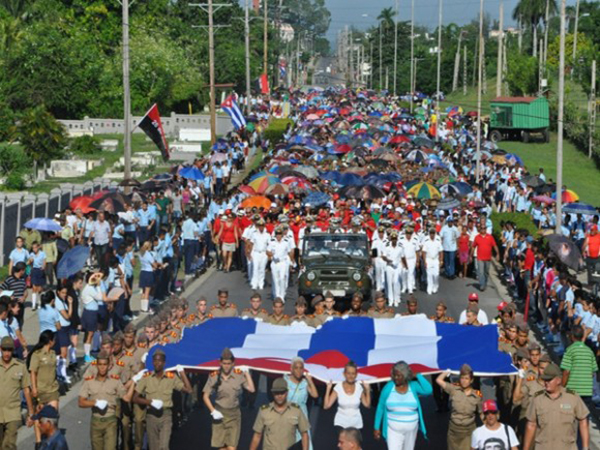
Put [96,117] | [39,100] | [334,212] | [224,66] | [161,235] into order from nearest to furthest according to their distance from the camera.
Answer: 1. [161,235]
2. [334,212]
3. [39,100]
4. [96,117]
5. [224,66]

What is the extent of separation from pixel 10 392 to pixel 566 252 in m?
11.6

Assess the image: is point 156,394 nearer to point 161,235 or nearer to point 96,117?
point 161,235

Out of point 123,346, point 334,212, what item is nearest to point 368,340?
point 123,346

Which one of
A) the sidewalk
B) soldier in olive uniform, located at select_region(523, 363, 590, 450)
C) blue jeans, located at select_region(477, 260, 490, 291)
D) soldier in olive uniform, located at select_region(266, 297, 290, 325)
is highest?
soldier in olive uniform, located at select_region(266, 297, 290, 325)

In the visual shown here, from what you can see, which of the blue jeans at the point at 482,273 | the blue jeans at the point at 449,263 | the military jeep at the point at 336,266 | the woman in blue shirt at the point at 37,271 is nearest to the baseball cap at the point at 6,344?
the woman in blue shirt at the point at 37,271

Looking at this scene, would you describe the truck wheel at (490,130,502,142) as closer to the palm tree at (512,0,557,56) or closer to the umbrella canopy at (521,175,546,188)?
the umbrella canopy at (521,175,546,188)

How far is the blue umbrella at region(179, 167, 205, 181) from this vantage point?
37.8 metres

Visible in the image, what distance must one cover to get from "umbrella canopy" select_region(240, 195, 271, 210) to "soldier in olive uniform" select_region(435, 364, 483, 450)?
61.2ft

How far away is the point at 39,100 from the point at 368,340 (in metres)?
57.6

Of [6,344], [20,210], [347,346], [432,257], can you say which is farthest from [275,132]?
[6,344]

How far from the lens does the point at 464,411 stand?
1356 cm

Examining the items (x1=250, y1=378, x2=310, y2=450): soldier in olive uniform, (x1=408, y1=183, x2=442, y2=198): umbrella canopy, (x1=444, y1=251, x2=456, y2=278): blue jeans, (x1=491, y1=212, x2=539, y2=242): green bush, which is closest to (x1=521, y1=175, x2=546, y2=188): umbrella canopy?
(x1=408, y1=183, x2=442, y2=198): umbrella canopy

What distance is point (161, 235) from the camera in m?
24.9

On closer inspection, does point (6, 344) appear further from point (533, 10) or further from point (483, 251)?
point (533, 10)
